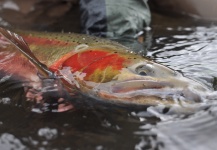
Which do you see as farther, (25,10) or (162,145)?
(25,10)

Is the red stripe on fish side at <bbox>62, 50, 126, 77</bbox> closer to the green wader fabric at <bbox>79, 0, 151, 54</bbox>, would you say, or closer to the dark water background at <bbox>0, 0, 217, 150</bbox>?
the dark water background at <bbox>0, 0, 217, 150</bbox>

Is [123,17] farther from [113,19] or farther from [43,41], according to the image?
[43,41]

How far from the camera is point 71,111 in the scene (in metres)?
1.39

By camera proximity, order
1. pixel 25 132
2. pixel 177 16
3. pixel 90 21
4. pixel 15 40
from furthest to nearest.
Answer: pixel 177 16
pixel 90 21
pixel 15 40
pixel 25 132

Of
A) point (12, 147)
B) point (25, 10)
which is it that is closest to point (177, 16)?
point (25, 10)

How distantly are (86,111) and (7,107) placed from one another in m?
0.32

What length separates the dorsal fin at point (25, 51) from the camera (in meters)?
1.56

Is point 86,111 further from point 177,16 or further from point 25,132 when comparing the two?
point 177,16

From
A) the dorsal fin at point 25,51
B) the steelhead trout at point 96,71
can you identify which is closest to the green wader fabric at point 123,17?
the steelhead trout at point 96,71

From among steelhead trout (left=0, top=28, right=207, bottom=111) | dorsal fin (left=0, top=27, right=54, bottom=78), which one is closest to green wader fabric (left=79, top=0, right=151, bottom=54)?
steelhead trout (left=0, top=28, right=207, bottom=111)

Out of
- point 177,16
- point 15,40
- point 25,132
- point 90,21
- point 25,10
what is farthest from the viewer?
point 177,16

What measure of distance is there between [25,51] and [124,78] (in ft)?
1.56

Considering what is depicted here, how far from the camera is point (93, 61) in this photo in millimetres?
1515

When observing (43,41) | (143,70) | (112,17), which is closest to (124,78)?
(143,70)
